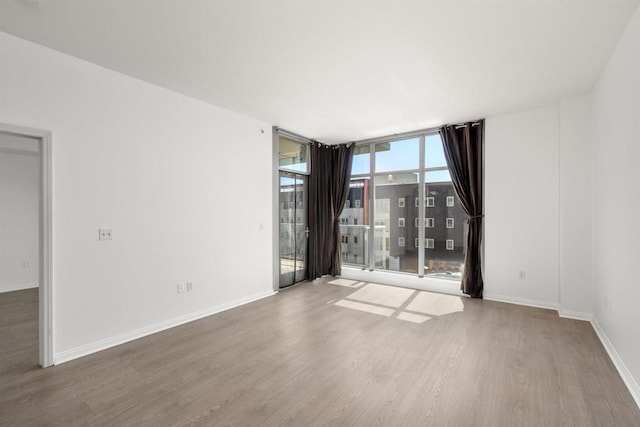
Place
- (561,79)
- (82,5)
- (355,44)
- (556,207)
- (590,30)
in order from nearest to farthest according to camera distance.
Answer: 1. (82,5)
2. (590,30)
3. (355,44)
4. (561,79)
5. (556,207)

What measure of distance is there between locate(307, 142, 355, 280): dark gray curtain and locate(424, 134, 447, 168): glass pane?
1517 millimetres

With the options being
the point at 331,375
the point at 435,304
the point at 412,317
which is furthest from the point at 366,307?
the point at 331,375

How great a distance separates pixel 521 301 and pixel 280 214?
4089 mm

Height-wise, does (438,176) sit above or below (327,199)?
above

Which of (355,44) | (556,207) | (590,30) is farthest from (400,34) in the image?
(556,207)

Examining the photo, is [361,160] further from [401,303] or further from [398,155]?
[401,303]

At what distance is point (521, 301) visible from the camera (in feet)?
14.4

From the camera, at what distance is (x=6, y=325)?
3520 mm

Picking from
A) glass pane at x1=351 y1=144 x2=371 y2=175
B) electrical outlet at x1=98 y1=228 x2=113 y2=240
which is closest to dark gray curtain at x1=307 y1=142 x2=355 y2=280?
glass pane at x1=351 y1=144 x2=371 y2=175

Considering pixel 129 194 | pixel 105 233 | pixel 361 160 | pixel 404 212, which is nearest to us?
pixel 105 233

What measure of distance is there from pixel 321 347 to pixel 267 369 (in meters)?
0.64

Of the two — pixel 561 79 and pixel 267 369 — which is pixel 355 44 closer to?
pixel 561 79

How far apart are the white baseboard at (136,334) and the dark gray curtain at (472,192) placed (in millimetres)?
3576

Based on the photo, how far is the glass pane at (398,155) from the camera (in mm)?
5512
